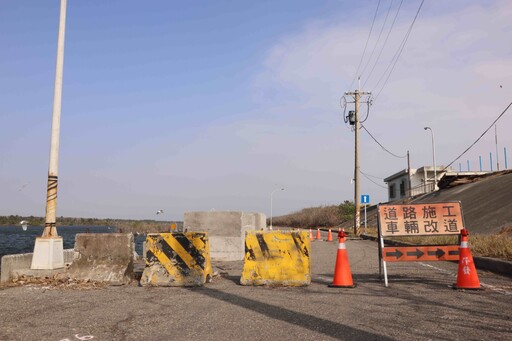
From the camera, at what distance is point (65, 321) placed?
595cm

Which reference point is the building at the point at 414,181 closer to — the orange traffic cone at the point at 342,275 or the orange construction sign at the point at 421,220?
the orange construction sign at the point at 421,220

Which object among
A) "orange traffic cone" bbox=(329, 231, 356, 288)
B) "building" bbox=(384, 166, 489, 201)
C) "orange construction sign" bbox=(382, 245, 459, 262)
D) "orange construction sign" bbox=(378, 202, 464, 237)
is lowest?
"orange traffic cone" bbox=(329, 231, 356, 288)

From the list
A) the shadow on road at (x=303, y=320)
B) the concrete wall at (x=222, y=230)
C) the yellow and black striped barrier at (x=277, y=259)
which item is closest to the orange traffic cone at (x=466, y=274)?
the yellow and black striped barrier at (x=277, y=259)

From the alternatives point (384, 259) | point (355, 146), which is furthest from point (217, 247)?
point (355, 146)

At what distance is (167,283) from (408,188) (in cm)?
5304

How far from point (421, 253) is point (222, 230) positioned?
23.3ft

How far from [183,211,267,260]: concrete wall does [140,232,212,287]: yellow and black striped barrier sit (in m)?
5.27

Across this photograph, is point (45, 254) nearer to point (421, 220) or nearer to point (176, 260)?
point (176, 260)

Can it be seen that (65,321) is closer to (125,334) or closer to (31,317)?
(31,317)

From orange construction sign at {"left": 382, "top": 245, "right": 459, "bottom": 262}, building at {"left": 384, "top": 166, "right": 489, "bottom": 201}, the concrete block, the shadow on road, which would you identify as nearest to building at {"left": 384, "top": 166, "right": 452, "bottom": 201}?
building at {"left": 384, "top": 166, "right": 489, "bottom": 201}

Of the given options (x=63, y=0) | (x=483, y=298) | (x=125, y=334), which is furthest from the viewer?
(x=63, y=0)

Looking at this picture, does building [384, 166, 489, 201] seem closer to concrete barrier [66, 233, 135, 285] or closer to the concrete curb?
the concrete curb

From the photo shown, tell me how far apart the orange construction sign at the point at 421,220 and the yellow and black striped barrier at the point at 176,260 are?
3.68m

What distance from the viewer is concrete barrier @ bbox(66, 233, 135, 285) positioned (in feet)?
30.8
